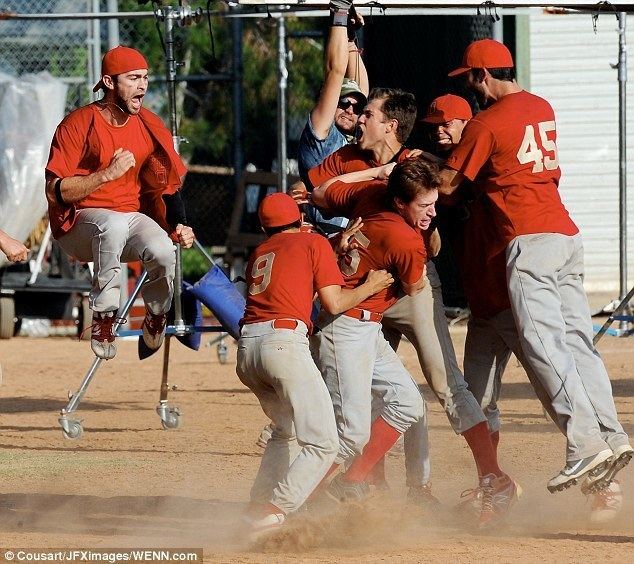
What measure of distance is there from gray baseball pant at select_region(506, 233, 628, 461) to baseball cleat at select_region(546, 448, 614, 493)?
1.0 inches

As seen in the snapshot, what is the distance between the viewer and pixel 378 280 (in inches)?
262

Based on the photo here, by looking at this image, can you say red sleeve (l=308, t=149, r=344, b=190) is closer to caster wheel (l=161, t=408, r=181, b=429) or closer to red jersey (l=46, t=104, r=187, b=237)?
red jersey (l=46, t=104, r=187, b=237)

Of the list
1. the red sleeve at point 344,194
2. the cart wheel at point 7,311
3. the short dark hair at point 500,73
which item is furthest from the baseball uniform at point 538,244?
the cart wheel at point 7,311

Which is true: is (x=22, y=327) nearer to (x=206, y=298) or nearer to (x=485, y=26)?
(x=485, y=26)

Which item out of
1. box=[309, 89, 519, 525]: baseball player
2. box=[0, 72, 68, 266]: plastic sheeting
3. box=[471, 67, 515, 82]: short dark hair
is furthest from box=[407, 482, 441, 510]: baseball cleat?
box=[0, 72, 68, 266]: plastic sheeting

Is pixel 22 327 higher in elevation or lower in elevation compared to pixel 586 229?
lower

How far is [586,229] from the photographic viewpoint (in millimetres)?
17375

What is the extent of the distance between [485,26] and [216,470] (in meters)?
8.33

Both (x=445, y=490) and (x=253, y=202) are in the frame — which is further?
(x=253, y=202)

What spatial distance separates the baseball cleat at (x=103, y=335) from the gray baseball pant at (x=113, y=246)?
16 centimetres

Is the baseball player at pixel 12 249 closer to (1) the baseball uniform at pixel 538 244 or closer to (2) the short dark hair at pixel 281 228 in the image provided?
(2) the short dark hair at pixel 281 228

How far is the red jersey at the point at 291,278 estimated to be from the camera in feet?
21.0

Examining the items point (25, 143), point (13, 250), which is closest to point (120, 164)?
point (13, 250)

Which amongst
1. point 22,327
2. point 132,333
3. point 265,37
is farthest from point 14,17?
point 265,37
